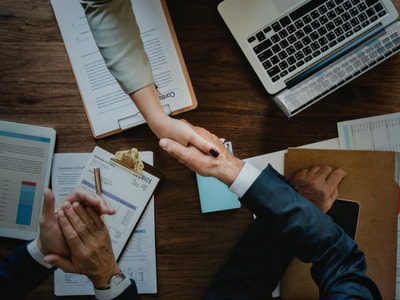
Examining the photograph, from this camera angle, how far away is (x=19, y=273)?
104cm

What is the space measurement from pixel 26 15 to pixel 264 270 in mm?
957

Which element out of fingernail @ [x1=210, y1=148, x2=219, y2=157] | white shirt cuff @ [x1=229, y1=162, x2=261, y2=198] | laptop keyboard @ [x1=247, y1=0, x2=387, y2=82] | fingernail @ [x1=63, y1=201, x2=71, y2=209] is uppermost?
laptop keyboard @ [x1=247, y1=0, x2=387, y2=82]

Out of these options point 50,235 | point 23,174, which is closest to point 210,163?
point 50,235

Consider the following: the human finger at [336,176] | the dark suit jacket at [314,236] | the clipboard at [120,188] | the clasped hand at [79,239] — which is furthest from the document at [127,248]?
the human finger at [336,176]

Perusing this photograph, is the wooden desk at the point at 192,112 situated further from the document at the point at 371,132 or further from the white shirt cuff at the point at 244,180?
the white shirt cuff at the point at 244,180

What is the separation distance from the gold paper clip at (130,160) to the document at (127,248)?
21 mm

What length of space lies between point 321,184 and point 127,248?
0.56 meters

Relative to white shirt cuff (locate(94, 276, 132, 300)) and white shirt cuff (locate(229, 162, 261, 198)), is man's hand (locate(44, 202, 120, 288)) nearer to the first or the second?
white shirt cuff (locate(94, 276, 132, 300))

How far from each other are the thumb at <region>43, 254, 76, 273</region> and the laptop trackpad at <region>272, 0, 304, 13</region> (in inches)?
32.7

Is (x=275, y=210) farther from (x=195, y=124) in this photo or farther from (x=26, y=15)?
(x=26, y=15)

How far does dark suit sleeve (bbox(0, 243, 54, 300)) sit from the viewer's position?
104cm

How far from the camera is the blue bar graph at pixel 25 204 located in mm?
1146

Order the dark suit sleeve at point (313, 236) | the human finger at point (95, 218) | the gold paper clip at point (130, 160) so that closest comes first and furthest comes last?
the dark suit sleeve at point (313, 236) → the human finger at point (95, 218) → the gold paper clip at point (130, 160)

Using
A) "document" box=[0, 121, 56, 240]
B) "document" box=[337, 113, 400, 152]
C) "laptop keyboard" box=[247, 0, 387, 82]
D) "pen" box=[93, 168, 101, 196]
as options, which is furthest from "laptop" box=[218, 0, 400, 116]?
"document" box=[0, 121, 56, 240]
